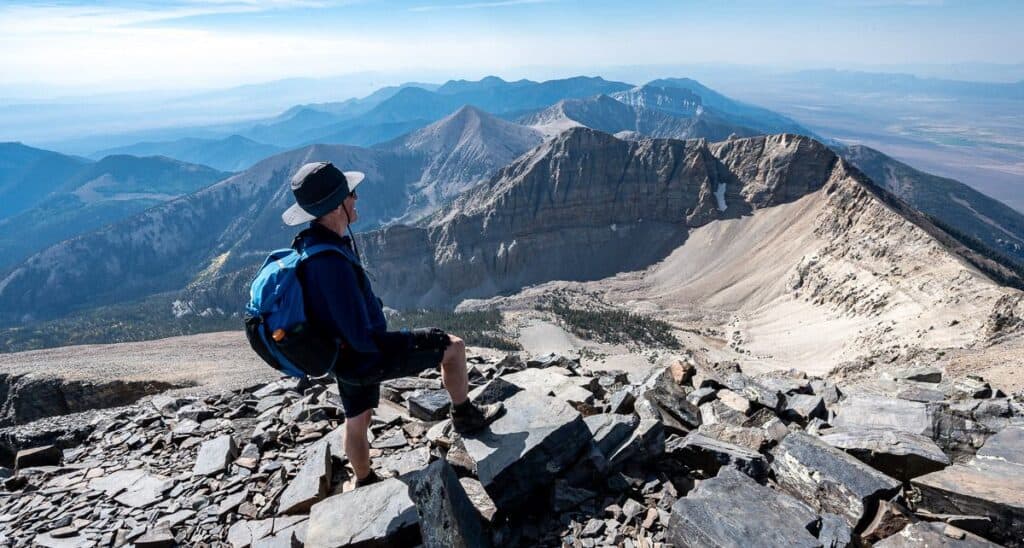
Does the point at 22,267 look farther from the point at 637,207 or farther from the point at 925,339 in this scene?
the point at 925,339

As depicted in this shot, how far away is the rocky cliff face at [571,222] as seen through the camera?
104438 mm

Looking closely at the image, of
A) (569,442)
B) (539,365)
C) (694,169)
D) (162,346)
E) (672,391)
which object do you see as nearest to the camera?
(569,442)

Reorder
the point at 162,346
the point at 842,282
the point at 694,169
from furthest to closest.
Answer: the point at 694,169, the point at 842,282, the point at 162,346

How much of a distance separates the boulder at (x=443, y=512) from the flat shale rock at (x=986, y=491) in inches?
179

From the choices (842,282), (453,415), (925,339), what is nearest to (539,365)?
(453,415)

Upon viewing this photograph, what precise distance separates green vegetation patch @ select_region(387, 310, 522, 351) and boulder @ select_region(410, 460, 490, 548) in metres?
52.1

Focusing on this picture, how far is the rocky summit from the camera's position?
15.9ft

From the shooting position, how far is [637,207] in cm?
11138

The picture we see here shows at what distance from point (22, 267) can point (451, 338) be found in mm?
235320

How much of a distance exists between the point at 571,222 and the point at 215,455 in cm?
10894

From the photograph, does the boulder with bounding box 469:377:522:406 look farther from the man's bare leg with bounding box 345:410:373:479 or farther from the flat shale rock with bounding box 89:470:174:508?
the flat shale rock with bounding box 89:470:174:508

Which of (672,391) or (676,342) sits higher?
(672,391)

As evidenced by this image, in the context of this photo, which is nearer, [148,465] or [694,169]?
[148,465]

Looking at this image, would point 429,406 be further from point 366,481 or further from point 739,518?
point 739,518
